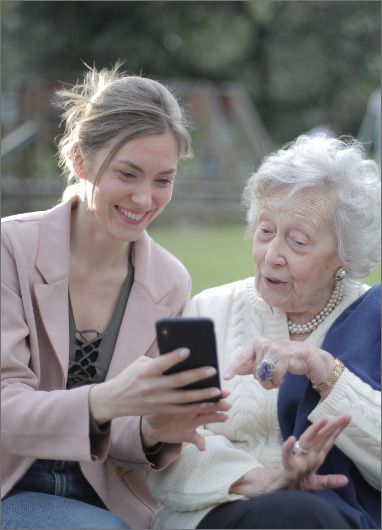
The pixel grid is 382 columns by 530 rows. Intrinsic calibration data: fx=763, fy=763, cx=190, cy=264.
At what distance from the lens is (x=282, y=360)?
7.74 ft

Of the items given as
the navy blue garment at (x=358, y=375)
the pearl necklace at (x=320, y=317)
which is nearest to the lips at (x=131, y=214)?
the pearl necklace at (x=320, y=317)

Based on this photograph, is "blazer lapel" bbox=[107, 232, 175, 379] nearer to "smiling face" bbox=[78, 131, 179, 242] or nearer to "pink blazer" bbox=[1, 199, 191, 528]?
"pink blazer" bbox=[1, 199, 191, 528]

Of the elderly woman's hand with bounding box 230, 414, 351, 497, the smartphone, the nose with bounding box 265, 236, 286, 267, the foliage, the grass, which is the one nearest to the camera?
the smartphone

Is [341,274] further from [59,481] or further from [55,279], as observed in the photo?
[59,481]

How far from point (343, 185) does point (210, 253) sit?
28.8 feet

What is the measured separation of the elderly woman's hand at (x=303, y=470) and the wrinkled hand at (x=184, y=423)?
0.63 feet

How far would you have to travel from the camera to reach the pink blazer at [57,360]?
93.6 inches

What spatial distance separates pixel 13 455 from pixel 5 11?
22.7m

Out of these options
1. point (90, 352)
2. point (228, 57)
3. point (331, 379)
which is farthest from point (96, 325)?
point (228, 57)

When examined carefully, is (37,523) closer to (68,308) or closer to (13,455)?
(13,455)

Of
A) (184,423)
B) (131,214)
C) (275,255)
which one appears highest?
(131,214)

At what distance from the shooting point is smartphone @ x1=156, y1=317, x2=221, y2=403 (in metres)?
2.07

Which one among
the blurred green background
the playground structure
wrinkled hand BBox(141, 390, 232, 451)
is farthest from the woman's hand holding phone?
the blurred green background

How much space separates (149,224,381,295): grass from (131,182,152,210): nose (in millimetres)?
5148
